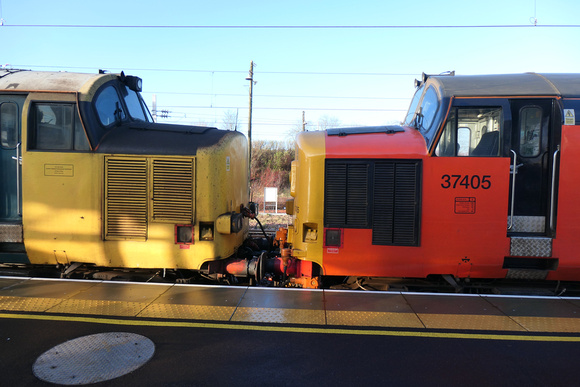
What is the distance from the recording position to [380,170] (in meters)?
4.96

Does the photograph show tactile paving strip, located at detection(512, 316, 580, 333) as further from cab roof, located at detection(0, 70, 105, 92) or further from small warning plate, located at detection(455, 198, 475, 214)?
cab roof, located at detection(0, 70, 105, 92)

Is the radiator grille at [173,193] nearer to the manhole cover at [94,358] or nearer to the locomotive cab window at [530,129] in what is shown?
the manhole cover at [94,358]

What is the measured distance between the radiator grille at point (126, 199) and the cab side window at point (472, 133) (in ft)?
13.2

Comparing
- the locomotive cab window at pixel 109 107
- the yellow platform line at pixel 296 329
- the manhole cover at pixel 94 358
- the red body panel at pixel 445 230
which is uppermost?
the locomotive cab window at pixel 109 107

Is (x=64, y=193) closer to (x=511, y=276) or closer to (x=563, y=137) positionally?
(x=511, y=276)

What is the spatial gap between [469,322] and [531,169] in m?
2.18

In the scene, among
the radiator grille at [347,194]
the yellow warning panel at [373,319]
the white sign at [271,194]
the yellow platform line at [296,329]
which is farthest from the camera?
the white sign at [271,194]

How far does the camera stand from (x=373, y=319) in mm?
4078

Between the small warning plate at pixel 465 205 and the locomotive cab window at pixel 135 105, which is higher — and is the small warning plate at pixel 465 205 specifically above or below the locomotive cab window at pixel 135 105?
below

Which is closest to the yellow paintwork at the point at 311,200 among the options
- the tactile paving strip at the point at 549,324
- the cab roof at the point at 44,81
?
the tactile paving strip at the point at 549,324

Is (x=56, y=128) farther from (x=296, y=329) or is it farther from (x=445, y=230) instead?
(x=445, y=230)

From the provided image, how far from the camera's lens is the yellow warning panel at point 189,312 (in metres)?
4.08

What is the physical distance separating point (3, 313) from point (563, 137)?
679 centimetres

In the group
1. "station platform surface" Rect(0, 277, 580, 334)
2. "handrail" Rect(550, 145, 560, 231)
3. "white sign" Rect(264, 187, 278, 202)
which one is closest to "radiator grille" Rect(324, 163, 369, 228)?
"station platform surface" Rect(0, 277, 580, 334)
